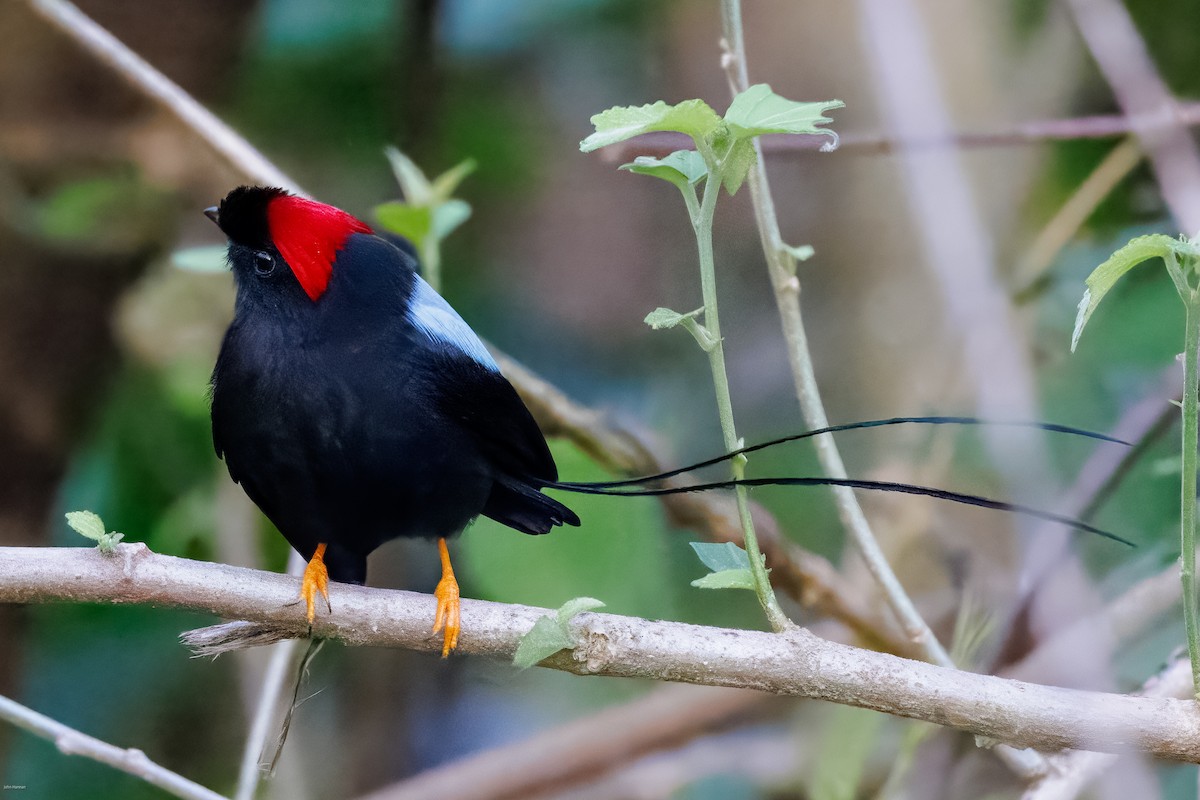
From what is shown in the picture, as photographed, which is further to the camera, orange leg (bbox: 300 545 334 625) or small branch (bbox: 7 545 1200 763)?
orange leg (bbox: 300 545 334 625)

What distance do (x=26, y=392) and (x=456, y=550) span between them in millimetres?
829

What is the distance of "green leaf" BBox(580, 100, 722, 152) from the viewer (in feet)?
2.16

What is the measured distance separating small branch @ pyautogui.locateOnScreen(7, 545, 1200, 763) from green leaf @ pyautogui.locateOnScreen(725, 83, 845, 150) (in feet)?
1.26

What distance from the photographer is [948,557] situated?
1693 mm

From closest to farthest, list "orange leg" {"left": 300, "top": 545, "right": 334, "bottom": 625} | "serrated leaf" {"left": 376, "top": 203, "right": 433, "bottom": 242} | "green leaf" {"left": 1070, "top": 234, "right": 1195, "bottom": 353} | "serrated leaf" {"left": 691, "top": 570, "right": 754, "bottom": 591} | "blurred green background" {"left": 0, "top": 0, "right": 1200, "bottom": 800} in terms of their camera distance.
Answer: "green leaf" {"left": 1070, "top": 234, "right": 1195, "bottom": 353} → "serrated leaf" {"left": 691, "top": 570, "right": 754, "bottom": 591} → "orange leg" {"left": 300, "top": 545, "right": 334, "bottom": 625} → "serrated leaf" {"left": 376, "top": 203, "right": 433, "bottom": 242} → "blurred green background" {"left": 0, "top": 0, "right": 1200, "bottom": 800}

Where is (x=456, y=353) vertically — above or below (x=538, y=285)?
below

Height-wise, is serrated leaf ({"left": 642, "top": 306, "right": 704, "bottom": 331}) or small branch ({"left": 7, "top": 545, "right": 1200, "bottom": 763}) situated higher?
serrated leaf ({"left": 642, "top": 306, "right": 704, "bottom": 331})

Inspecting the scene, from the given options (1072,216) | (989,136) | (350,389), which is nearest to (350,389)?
(350,389)

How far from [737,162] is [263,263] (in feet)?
1.56

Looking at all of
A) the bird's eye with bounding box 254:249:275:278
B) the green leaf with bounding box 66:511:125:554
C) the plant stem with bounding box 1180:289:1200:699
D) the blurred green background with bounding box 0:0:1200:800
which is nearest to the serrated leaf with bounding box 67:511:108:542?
the green leaf with bounding box 66:511:125:554

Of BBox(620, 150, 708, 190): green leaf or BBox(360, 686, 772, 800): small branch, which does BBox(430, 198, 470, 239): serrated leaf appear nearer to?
BBox(620, 150, 708, 190): green leaf

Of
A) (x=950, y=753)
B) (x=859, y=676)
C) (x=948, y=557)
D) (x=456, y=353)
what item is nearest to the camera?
(x=859, y=676)

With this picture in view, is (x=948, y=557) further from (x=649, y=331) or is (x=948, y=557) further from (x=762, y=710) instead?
(x=649, y=331)

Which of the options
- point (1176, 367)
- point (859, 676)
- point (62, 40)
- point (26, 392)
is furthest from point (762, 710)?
point (62, 40)
